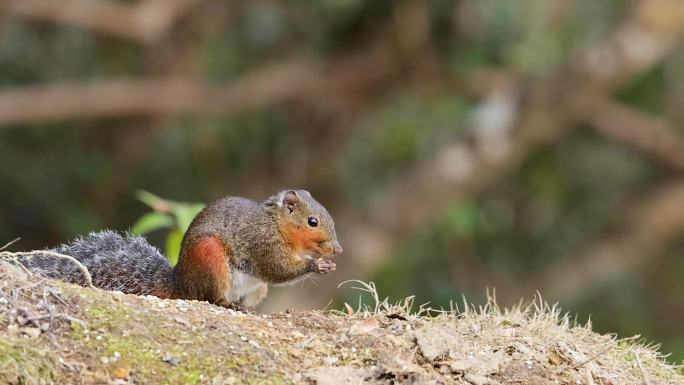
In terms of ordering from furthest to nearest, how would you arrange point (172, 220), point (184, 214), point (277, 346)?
point (172, 220), point (184, 214), point (277, 346)

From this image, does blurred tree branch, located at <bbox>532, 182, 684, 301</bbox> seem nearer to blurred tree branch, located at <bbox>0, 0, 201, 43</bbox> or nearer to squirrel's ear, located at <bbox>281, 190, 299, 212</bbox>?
blurred tree branch, located at <bbox>0, 0, 201, 43</bbox>

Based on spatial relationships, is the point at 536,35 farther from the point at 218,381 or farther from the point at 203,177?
the point at 218,381

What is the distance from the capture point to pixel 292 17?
10.6m

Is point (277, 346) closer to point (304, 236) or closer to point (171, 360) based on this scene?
point (171, 360)

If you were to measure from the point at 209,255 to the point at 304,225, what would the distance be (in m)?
0.48

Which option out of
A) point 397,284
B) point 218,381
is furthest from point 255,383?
point 397,284

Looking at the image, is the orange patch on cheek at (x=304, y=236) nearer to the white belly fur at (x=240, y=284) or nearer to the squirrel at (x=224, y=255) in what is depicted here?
the squirrel at (x=224, y=255)

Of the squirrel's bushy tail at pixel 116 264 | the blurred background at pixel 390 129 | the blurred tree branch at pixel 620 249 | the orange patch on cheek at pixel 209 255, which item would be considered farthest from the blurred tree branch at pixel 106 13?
the orange patch on cheek at pixel 209 255

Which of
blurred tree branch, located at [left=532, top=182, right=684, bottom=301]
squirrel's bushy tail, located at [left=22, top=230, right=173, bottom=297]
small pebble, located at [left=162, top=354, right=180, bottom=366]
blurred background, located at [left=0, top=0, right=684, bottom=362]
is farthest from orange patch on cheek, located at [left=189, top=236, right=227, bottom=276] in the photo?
blurred tree branch, located at [left=532, top=182, right=684, bottom=301]

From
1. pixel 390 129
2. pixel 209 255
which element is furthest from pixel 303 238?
pixel 390 129

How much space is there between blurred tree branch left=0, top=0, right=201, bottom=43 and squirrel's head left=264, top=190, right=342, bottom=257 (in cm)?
530

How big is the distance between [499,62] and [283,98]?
1.98 m

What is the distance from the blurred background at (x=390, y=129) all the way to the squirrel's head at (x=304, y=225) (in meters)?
4.92

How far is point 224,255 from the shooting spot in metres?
4.14
